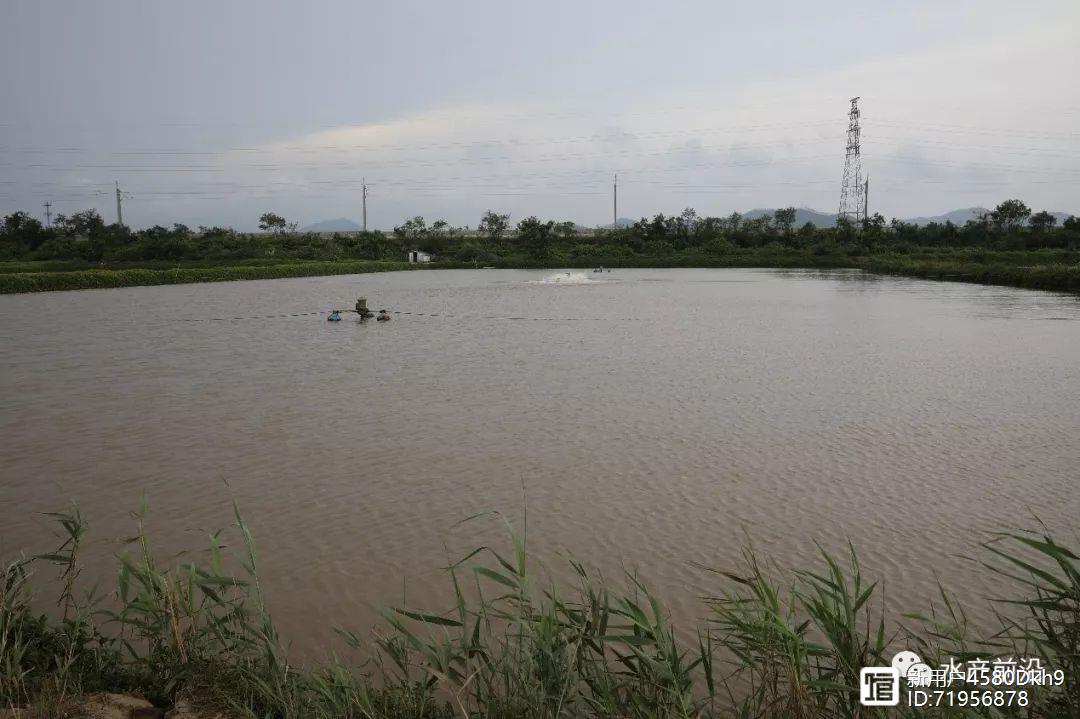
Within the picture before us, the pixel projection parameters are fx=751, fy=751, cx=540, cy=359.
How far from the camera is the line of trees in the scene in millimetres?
48188

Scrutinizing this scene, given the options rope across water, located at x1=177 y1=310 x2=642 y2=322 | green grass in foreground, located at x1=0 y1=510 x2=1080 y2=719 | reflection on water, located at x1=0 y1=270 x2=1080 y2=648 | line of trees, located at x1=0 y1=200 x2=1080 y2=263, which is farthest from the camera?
line of trees, located at x1=0 y1=200 x2=1080 y2=263

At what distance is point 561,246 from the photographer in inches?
2387

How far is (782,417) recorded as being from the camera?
25.9 feet

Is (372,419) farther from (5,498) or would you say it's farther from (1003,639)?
(1003,639)

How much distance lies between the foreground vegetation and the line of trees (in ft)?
0.36

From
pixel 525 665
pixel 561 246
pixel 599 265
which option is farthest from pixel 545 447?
pixel 561 246

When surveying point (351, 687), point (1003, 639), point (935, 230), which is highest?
point (935, 230)

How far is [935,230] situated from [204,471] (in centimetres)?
6006

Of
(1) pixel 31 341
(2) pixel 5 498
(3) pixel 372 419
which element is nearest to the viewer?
(2) pixel 5 498

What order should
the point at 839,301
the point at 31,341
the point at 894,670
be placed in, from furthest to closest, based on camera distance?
the point at 839,301
the point at 31,341
the point at 894,670

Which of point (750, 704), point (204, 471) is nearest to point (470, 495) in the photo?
point (204, 471)

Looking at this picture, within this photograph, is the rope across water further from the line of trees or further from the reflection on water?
the line of trees

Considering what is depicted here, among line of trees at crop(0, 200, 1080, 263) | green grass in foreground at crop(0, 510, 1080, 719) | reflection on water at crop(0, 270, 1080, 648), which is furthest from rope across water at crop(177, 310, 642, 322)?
line of trees at crop(0, 200, 1080, 263)

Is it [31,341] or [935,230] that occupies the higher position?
[935,230]
